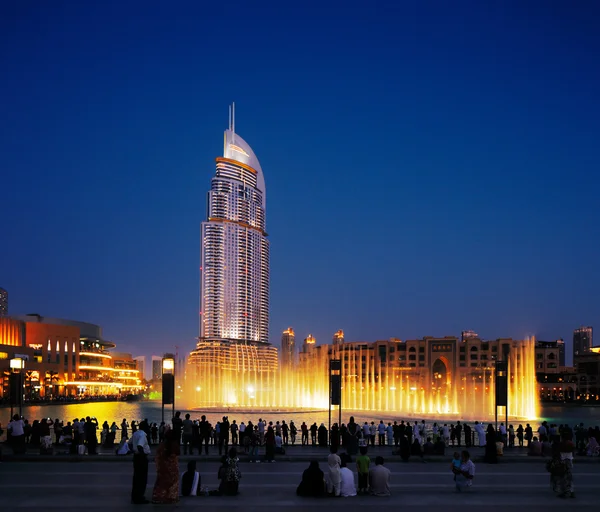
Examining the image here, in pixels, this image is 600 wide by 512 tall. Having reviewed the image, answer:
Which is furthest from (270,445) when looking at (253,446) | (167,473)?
(167,473)

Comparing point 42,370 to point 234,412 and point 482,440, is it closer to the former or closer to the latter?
point 234,412

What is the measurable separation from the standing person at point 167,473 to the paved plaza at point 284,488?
14.0 inches

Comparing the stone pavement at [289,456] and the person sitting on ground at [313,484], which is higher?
the person sitting on ground at [313,484]

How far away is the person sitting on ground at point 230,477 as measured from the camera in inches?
830

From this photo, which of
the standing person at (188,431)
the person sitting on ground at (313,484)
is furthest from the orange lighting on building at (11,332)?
the person sitting on ground at (313,484)

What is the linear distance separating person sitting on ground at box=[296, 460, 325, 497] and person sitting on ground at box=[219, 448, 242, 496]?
5.82ft

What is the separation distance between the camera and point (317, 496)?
Answer: 2095cm

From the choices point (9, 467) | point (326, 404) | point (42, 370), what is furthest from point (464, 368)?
point (9, 467)

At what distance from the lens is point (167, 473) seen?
19406 millimetres

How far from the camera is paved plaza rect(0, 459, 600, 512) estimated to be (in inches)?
773

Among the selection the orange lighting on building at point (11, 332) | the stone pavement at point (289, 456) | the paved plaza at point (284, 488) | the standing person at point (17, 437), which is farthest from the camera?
the orange lighting on building at point (11, 332)

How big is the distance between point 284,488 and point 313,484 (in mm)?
1875

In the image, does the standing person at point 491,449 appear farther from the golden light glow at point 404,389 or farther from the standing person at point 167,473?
the golden light glow at point 404,389

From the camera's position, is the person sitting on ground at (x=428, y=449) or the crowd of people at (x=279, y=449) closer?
the crowd of people at (x=279, y=449)
